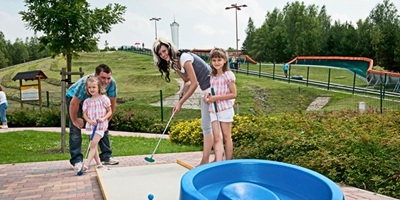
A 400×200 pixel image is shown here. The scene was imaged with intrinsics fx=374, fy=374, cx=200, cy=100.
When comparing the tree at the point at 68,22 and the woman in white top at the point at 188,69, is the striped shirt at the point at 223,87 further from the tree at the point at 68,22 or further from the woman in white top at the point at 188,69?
the tree at the point at 68,22

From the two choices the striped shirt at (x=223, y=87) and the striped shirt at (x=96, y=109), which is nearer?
the striped shirt at (x=223, y=87)

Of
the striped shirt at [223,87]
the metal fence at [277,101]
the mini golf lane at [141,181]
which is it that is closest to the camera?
the mini golf lane at [141,181]

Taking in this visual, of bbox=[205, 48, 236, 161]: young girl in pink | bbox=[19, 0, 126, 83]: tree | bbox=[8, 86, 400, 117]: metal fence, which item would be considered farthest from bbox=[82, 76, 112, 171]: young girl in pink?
bbox=[8, 86, 400, 117]: metal fence

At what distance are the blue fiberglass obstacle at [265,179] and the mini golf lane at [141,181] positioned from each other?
1.71ft

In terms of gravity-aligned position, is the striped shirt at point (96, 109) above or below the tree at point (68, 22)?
below

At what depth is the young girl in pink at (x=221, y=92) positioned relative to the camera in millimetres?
4012

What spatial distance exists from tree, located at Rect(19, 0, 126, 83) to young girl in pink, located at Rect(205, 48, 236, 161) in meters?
6.49

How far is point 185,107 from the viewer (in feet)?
51.5

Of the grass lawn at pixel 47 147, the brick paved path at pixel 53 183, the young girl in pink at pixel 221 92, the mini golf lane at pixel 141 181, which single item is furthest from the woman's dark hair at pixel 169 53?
the grass lawn at pixel 47 147

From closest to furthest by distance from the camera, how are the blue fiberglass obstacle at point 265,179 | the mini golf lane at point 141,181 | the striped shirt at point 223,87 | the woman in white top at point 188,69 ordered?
the blue fiberglass obstacle at point 265,179 < the mini golf lane at point 141,181 < the woman in white top at point 188,69 < the striped shirt at point 223,87

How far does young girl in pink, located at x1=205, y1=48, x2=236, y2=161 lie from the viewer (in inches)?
158

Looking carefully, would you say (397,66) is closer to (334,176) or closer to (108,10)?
(108,10)

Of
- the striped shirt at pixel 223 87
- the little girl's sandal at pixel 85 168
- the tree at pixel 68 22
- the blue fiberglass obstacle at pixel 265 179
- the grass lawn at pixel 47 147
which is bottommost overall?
the grass lawn at pixel 47 147

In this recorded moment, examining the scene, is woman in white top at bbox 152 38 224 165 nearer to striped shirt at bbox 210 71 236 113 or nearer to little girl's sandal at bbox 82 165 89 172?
striped shirt at bbox 210 71 236 113
